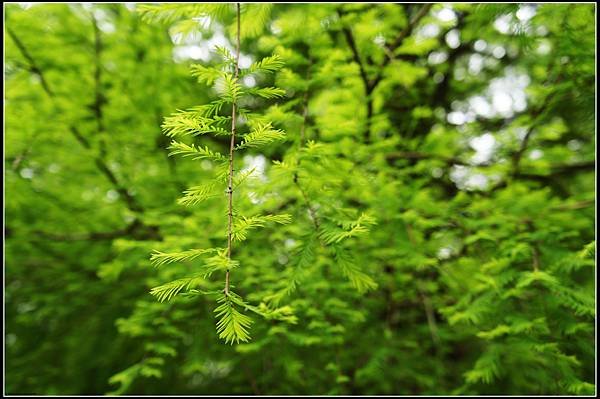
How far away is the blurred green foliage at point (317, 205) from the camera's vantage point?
5.33 feet

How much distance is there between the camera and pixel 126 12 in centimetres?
267

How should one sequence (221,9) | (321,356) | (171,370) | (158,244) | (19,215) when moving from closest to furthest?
(221,9) < (158,244) < (321,356) < (19,215) < (171,370)

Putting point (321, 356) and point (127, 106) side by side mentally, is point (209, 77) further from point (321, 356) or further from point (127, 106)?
point (321, 356)

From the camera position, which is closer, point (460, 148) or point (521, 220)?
point (521, 220)

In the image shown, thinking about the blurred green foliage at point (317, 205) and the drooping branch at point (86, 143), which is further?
the drooping branch at point (86, 143)

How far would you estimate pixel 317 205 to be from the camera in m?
1.50

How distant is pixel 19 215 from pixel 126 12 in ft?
5.95

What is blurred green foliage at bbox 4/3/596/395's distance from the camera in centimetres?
162

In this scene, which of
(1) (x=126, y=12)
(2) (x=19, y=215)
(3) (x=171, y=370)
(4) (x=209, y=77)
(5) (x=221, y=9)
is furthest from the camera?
(3) (x=171, y=370)

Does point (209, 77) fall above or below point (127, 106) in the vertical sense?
below

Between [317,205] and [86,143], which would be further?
[86,143]

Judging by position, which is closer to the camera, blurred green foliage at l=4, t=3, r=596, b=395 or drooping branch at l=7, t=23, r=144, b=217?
blurred green foliage at l=4, t=3, r=596, b=395

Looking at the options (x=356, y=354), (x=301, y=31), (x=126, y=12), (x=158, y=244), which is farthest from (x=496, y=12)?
(x=126, y=12)

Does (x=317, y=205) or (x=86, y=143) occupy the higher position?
(x=86, y=143)
